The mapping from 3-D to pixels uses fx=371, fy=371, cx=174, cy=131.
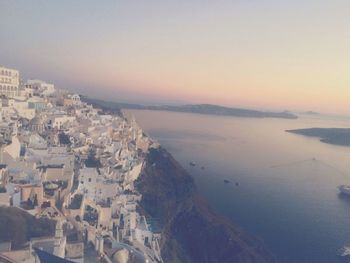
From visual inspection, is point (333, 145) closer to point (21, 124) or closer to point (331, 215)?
point (331, 215)

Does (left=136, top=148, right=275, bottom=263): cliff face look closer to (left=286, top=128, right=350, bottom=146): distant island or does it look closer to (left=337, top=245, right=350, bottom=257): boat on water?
(left=337, top=245, right=350, bottom=257): boat on water

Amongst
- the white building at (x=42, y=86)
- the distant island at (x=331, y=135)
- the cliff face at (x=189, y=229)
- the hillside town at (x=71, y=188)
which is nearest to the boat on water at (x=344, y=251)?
the cliff face at (x=189, y=229)

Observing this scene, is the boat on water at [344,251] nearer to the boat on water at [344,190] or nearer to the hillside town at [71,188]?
the hillside town at [71,188]

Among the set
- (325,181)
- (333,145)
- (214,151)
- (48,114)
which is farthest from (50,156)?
(333,145)

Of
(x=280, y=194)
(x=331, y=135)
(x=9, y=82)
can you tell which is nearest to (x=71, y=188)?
(x=9, y=82)

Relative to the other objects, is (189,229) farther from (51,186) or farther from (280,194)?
(280,194)

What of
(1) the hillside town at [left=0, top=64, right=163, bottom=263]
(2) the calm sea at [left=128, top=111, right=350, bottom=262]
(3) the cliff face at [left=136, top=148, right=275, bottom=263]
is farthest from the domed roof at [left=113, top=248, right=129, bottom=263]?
(2) the calm sea at [left=128, top=111, right=350, bottom=262]

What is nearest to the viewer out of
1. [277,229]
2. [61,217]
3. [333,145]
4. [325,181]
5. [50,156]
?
[61,217]
